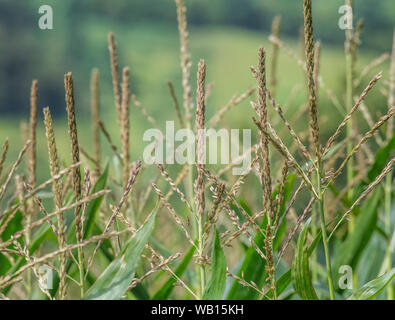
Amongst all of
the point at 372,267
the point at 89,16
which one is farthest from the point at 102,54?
the point at 372,267

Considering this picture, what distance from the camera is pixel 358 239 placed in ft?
2.99

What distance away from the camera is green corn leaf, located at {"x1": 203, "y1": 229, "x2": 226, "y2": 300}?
1.97 ft

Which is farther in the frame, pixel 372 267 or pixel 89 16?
pixel 89 16

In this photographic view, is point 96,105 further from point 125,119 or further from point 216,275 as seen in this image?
point 216,275

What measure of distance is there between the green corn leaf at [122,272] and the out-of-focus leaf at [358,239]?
425mm

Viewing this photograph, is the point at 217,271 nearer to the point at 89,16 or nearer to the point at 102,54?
the point at 102,54

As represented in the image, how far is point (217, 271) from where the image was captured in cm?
61

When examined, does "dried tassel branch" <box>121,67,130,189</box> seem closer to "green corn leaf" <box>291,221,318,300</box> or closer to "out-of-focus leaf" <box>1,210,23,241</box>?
"out-of-focus leaf" <box>1,210,23,241</box>

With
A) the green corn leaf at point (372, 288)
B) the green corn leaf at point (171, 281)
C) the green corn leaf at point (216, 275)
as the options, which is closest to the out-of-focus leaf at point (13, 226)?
the green corn leaf at point (171, 281)

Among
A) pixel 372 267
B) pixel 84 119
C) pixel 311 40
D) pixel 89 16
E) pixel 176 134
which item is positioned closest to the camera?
pixel 311 40

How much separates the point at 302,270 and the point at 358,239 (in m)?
0.35

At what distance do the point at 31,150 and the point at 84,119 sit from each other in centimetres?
2582

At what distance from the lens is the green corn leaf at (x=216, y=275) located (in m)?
0.60
